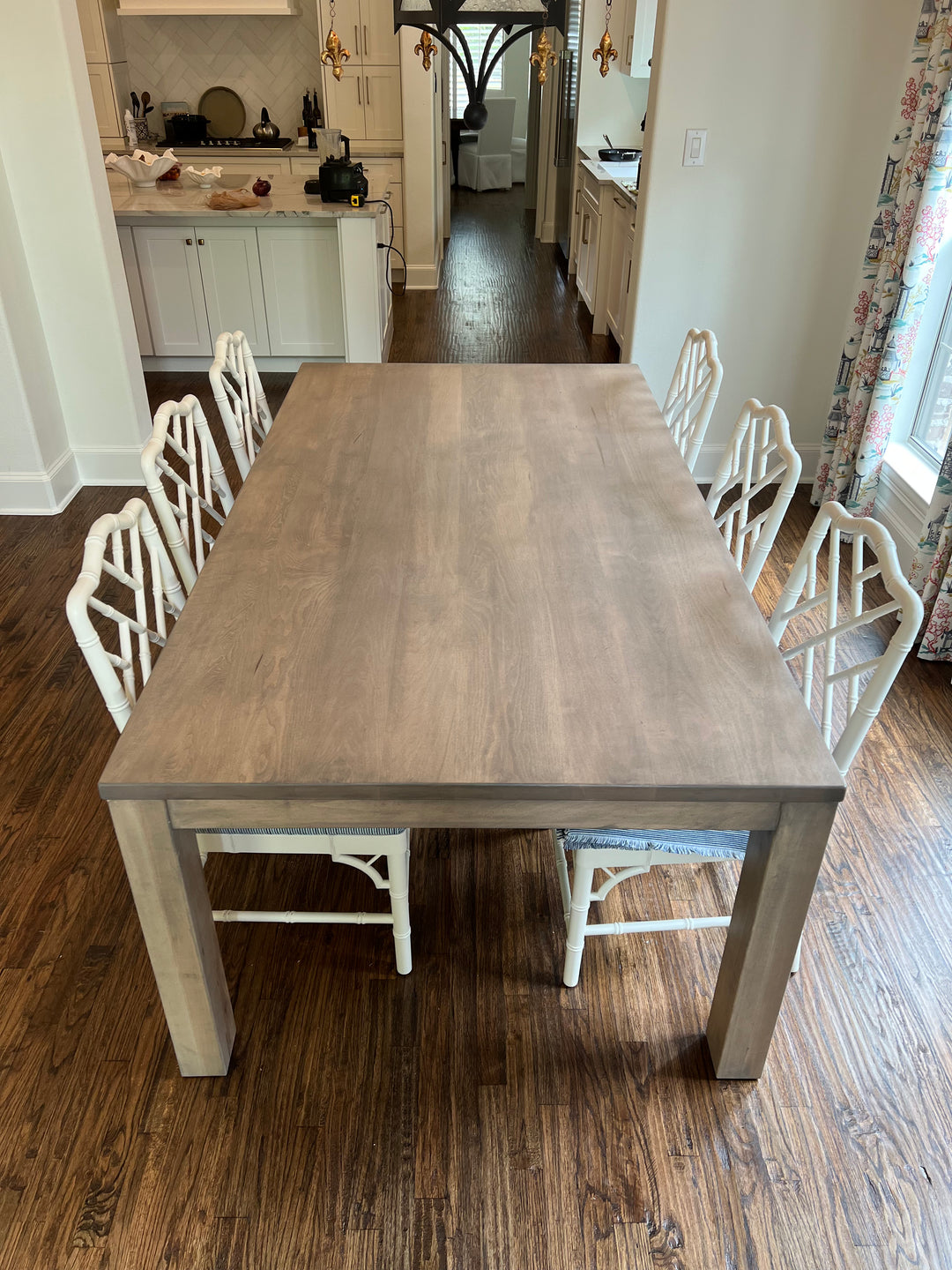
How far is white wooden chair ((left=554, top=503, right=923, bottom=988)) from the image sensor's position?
1.42 m

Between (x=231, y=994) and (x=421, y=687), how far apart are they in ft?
2.78

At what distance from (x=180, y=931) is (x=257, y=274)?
393 cm

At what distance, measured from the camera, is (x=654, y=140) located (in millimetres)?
3312

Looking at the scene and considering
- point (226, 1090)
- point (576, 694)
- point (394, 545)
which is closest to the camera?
point (576, 694)

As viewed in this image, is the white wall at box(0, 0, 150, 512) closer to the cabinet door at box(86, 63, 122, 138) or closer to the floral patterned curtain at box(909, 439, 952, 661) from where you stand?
the floral patterned curtain at box(909, 439, 952, 661)

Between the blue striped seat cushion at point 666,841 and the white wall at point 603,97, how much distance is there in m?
5.55

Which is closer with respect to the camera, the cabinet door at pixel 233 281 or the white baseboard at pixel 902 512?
the white baseboard at pixel 902 512

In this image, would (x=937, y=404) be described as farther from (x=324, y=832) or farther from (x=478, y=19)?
(x=324, y=832)

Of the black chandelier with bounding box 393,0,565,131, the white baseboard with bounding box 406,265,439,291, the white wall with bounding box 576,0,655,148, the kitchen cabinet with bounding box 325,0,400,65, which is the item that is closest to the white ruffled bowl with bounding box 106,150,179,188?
the kitchen cabinet with bounding box 325,0,400,65

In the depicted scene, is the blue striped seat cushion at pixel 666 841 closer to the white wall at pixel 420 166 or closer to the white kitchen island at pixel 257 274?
the white kitchen island at pixel 257 274

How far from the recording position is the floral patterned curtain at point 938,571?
8.96 ft

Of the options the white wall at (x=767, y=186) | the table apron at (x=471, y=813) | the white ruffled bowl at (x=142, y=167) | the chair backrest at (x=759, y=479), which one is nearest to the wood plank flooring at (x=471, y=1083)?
the table apron at (x=471, y=813)

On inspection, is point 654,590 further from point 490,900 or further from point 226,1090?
point 226,1090

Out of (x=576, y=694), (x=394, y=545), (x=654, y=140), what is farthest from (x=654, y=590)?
(x=654, y=140)
